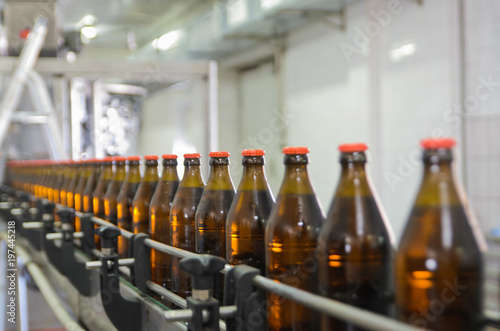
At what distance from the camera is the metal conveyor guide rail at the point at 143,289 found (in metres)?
0.52

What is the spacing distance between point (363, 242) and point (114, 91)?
4427 mm

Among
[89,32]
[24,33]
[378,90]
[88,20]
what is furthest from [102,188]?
[89,32]

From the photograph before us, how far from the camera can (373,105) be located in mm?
4594

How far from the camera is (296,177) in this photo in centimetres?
62

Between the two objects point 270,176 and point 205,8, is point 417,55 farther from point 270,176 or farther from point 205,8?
point 205,8

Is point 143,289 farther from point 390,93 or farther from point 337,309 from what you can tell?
point 390,93

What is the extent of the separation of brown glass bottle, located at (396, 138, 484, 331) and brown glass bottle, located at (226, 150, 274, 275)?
0.28 metres

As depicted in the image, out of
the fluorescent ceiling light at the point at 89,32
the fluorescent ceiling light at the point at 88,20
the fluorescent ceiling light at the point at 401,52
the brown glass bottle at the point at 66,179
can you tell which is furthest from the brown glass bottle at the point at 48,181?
the fluorescent ceiling light at the point at 89,32

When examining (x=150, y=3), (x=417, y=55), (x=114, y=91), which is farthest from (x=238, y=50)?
(x=417, y=55)

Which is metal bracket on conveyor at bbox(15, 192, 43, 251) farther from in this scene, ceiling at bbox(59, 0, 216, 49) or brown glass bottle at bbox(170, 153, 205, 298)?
ceiling at bbox(59, 0, 216, 49)

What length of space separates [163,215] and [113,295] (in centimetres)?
16

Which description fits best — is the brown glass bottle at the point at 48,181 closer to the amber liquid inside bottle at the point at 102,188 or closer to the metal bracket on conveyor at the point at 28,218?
the metal bracket on conveyor at the point at 28,218

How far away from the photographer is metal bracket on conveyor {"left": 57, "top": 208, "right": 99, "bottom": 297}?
1181mm

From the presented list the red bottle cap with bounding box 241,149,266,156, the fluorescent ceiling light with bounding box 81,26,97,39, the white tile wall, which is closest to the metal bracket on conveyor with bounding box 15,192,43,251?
the red bottle cap with bounding box 241,149,266,156
